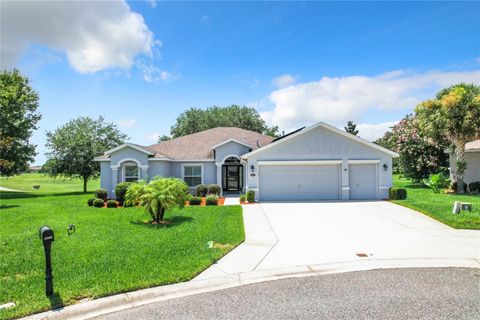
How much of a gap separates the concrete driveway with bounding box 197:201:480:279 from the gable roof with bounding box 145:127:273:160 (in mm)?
10448

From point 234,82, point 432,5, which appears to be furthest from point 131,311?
point 234,82

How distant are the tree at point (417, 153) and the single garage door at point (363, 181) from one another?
10.6m

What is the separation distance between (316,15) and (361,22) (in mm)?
1879

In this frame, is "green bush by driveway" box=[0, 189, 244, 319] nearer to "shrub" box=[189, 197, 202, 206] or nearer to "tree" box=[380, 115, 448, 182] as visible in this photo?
"shrub" box=[189, 197, 202, 206]

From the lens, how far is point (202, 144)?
Answer: 1045 inches

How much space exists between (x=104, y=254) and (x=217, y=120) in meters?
43.0

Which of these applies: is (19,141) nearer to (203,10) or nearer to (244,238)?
(203,10)

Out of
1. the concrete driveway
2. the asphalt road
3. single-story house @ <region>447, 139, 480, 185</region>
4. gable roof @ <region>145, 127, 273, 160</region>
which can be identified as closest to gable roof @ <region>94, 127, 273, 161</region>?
gable roof @ <region>145, 127, 273, 160</region>

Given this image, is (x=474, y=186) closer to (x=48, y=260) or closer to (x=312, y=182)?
(x=312, y=182)

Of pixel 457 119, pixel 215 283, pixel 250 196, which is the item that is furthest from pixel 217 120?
pixel 215 283

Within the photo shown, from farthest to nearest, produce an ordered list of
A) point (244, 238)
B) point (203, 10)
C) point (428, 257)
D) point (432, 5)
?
point (203, 10), point (432, 5), point (244, 238), point (428, 257)

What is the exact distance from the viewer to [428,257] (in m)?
7.62

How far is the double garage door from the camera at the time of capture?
66.1ft

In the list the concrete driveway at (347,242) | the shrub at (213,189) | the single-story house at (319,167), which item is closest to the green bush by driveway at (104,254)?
the concrete driveway at (347,242)
